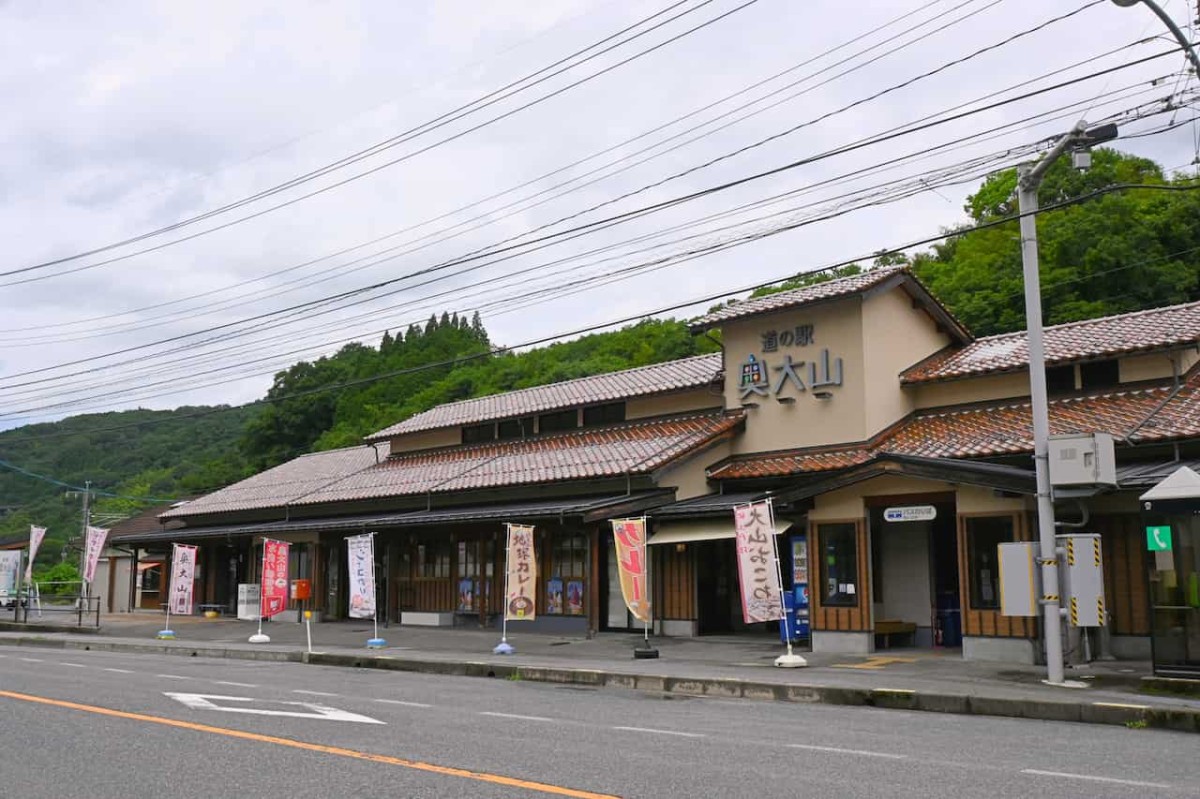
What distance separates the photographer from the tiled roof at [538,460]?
21984 millimetres

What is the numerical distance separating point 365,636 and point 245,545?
1216 cm

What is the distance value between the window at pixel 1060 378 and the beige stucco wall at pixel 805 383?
3.42 metres

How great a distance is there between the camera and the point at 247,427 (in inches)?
2958

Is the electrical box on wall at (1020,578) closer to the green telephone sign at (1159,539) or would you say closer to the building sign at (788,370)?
the green telephone sign at (1159,539)

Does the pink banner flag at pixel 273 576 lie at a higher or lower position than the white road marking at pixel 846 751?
higher

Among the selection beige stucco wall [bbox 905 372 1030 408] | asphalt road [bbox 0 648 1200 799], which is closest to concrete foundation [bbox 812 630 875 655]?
asphalt road [bbox 0 648 1200 799]

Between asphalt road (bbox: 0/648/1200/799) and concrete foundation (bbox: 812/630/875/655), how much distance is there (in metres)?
5.18

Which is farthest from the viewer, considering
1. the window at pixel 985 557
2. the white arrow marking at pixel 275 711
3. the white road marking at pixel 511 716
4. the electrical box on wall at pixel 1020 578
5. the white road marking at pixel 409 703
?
the window at pixel 985 557

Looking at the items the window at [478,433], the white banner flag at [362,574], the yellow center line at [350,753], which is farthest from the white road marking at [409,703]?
the window at [478,433]

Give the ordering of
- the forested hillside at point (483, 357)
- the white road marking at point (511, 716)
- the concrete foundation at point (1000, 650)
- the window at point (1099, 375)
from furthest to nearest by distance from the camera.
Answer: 1. the forested hillside at point (483, 357)
2. the window at point (1099, 375)
3. the concrete foundation at point (1000, 650)
4. the white road marking at point (511, 716)

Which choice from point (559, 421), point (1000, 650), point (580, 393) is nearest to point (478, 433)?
point (559, 421)

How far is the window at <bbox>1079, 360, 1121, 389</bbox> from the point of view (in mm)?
18250

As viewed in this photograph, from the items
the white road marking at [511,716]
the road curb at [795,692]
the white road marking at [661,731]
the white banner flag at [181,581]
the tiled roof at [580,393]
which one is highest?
the tiled roof at [580,393]

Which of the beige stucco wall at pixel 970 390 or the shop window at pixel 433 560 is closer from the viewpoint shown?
the beige stucco wall at pixel 970 390
